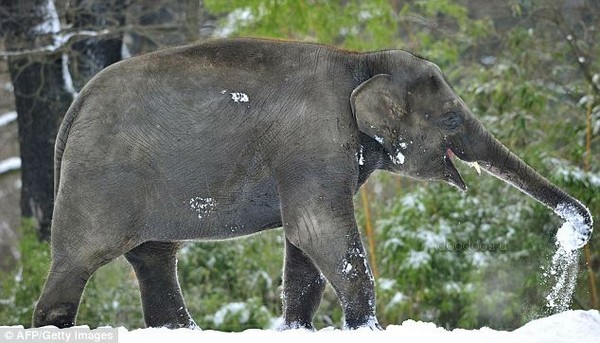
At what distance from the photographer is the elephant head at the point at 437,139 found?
673 cm

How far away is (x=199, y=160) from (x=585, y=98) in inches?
261

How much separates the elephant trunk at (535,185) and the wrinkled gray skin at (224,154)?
51 centimetres

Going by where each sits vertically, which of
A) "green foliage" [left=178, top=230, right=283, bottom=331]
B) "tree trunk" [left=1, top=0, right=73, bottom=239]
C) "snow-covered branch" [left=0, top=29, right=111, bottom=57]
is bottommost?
"green foliage" [left=178, top=230, right=283, bottom=331]

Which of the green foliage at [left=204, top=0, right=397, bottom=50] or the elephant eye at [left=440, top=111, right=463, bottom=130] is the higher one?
the elephant eye at [left=440, top=111, right=463, bottom=130]

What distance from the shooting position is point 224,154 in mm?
6402

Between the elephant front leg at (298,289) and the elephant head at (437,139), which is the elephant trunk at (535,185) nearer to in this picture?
the elephant head at (437,139)

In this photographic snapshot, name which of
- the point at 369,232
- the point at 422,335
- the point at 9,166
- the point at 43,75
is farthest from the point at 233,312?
the point at 422,335

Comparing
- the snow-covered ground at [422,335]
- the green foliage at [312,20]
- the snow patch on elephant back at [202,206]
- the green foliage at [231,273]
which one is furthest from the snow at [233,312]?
the snow-covered ground at [422,335]

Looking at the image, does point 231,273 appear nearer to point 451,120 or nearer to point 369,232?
point 369,232

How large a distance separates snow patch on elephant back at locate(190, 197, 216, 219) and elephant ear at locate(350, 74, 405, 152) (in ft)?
2.84

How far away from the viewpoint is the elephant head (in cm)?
673

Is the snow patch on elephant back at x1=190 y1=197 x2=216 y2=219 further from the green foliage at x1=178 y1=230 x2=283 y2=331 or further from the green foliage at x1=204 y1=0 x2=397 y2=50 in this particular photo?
the green foliage at x1=204 y1=0 x2=397 y2=50

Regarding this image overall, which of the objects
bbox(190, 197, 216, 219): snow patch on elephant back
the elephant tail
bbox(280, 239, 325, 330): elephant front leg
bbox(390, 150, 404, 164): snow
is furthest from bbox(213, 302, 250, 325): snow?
bbox(190, 197, 216, 219): snow patch on elephant back

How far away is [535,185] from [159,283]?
85.8 inches
